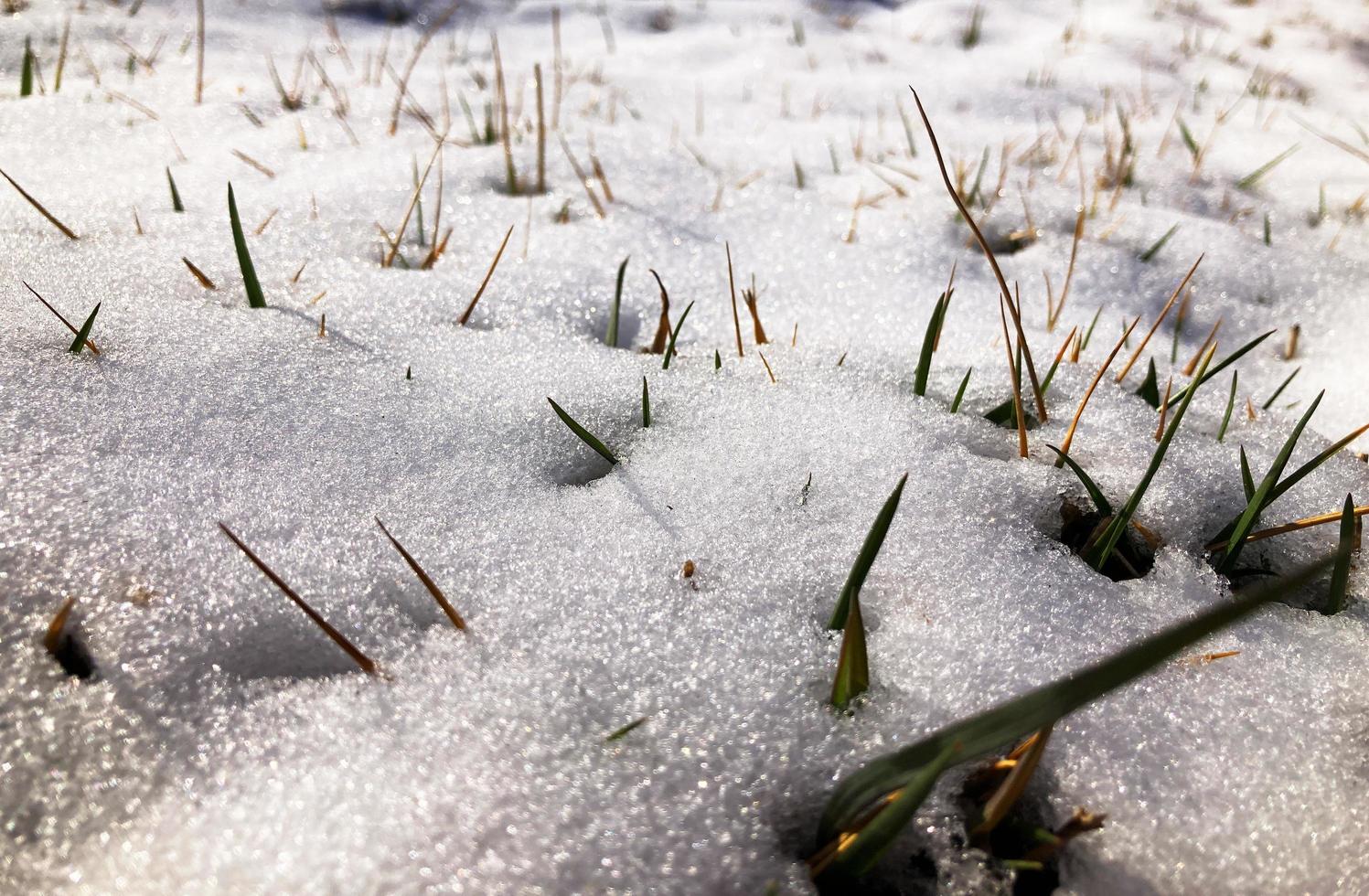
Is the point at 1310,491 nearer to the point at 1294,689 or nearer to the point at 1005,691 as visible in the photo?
the point at 1294,689

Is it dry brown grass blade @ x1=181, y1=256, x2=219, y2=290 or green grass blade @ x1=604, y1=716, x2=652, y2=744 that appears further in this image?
dry brown grass blade @ x1=181, y1=256, x2=219, y2=290

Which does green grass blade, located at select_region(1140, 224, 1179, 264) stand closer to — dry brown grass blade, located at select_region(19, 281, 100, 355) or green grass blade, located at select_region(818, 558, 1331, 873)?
green grass blade, located at select_region(818, 558, 1331, 873)

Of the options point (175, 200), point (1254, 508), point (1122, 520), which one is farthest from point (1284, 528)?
point (175, 200)

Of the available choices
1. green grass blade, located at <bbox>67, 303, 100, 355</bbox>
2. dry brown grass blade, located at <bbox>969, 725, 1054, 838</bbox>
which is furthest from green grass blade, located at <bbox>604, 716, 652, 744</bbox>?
green grass blade, located at <bbox>67, 303, 100, 355</bbox>

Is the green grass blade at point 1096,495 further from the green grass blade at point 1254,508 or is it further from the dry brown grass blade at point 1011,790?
the dry brown grass blade at point 1011,790

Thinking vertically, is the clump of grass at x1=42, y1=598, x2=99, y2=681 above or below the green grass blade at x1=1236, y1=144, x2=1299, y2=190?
below

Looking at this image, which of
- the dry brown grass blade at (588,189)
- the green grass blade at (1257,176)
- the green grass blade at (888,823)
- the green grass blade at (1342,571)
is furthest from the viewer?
the green grass blade at (1257,176)

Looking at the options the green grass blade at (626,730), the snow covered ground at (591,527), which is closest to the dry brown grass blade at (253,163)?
the snow covered ground at (591,527)

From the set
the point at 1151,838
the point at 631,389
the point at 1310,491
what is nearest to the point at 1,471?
the point at 631,389
